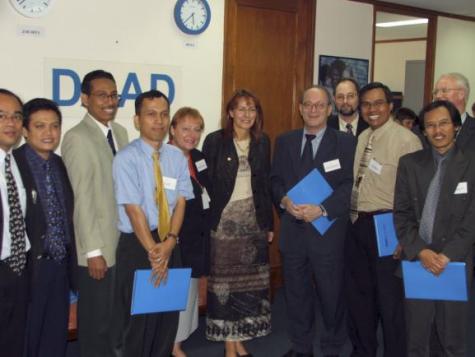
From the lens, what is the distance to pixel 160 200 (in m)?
2.77

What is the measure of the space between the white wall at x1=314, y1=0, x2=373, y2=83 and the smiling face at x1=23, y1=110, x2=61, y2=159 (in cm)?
331

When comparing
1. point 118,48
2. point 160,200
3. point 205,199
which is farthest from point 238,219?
point 118,48

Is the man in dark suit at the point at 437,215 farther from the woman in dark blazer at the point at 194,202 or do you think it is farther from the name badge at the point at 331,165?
the woman in dark blazer at the point at 194,202

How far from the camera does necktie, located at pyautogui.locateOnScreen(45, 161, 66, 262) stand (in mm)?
2539

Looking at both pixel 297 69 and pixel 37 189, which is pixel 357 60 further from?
pixel 37 189

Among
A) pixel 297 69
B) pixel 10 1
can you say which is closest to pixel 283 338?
pixel 297 69

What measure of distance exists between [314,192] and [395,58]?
29.5 feet

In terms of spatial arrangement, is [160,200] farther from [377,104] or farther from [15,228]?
[377,104]

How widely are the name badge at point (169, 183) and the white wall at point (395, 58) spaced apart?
9263mm

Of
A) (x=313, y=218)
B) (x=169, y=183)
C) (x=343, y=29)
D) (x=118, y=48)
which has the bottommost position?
(x=313, y=218)

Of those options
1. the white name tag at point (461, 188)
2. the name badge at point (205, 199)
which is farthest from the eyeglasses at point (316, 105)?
the white name tag at point (461, 188)

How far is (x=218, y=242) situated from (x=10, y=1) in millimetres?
2141

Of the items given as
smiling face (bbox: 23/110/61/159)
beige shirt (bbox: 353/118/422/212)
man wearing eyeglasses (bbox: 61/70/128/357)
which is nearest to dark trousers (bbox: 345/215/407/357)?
beige shirt (bbox: 353/118/422/212)

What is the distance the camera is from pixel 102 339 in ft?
9.34
